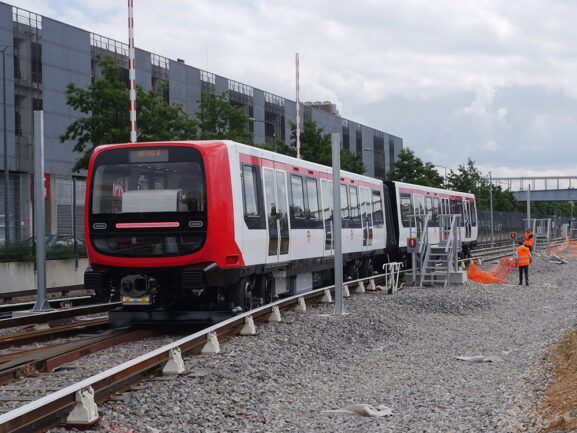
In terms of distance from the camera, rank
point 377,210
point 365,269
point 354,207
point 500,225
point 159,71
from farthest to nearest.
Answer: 1. point 500,225
2. point 159,71
3. point 377,210
4. point 365,269
5. point 354,207

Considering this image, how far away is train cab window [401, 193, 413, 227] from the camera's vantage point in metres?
28.2

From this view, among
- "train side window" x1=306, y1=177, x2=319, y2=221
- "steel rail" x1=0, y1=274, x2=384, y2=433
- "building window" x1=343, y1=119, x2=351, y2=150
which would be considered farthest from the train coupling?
"building window" x1=343, y1=119, x2=351, y2=150

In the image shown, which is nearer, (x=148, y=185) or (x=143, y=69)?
(x=148, y=185)

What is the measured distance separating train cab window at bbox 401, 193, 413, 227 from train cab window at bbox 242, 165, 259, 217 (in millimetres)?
14706

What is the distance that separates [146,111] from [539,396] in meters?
25.1

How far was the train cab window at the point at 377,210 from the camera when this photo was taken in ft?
80.9

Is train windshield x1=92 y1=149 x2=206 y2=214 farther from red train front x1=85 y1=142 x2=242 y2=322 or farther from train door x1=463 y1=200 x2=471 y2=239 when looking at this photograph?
train door x1=463 y1=200 x2=471 y2=239

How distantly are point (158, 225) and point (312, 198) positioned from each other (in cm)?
588

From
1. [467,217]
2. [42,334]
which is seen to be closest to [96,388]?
[42,334]

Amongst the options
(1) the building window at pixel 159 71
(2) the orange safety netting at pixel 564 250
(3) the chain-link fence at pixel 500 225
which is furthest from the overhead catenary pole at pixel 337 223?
(1) the building window at pixel 159 71

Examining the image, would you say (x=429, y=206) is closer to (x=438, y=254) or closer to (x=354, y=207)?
(x=438, y=254)

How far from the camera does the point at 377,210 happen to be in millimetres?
25094

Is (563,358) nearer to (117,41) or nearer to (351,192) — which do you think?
(351,192)

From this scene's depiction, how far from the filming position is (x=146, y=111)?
31.8 meters
